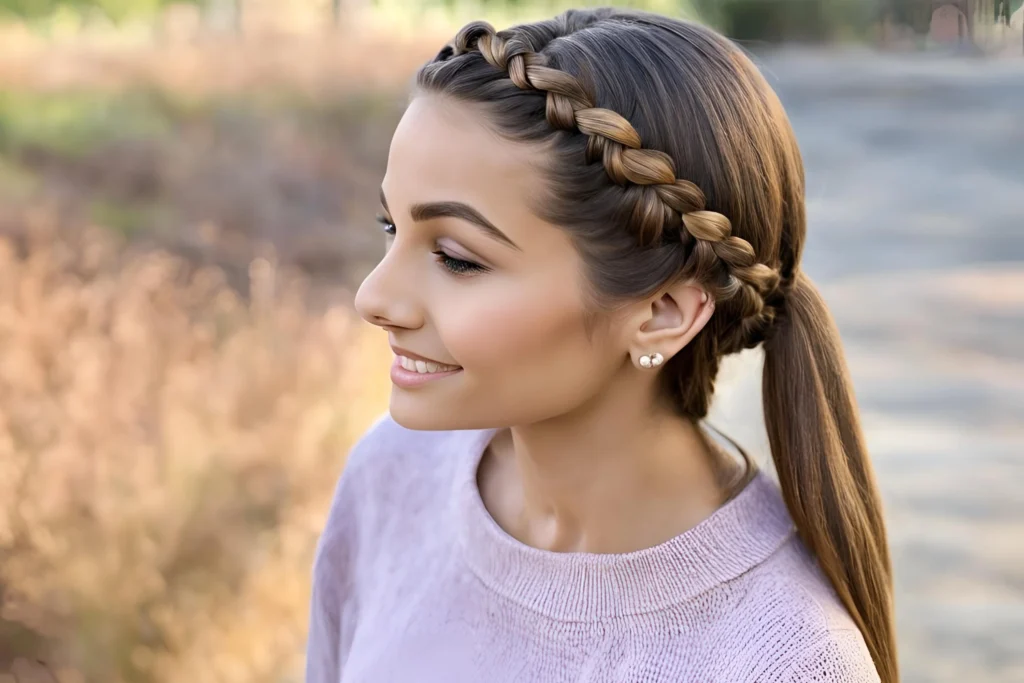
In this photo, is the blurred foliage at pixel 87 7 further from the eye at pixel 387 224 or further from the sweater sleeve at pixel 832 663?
the sweater sleeve at pixel 832 663

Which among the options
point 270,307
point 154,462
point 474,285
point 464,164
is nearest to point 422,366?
point 474,285

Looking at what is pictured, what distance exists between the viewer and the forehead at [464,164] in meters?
1.19

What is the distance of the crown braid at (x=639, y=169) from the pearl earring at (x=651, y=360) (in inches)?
4.0

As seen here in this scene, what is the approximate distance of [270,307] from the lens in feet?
10.9

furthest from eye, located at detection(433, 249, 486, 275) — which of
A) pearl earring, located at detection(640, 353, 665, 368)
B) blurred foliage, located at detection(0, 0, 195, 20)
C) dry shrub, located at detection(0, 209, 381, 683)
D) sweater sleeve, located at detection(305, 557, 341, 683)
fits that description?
blurred foliage, located at detection(0, 0, 195, 20)

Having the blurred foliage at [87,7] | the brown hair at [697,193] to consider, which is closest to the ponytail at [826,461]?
the brown hair at [697,193]

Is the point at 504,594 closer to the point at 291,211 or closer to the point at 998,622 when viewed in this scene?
the point at 998,622

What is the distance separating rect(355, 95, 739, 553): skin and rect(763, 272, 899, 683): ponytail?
0.13 meters

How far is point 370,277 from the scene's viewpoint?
124 cm

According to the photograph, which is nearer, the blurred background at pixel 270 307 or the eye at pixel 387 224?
the eye at pixel 387 224

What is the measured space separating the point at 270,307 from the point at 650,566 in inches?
88.8

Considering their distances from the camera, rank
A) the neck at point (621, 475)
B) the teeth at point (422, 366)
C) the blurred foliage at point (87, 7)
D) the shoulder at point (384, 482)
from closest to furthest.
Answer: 1. the teeth at point (422, 366)
2. the neck at point (621, 475)
3. the shoulder at point (384, 482)
4. the blurred foliage at point (87, 7)

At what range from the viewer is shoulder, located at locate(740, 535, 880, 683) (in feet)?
3.82

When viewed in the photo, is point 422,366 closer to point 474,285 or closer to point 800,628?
point 474,285
